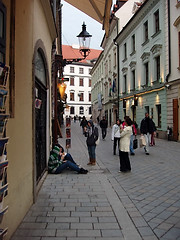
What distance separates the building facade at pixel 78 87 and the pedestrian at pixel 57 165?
197 feet

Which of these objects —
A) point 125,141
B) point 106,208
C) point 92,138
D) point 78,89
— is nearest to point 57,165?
point 92,138

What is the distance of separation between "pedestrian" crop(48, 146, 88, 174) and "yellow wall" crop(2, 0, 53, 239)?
2606mm

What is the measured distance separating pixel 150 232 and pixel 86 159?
6.65 m

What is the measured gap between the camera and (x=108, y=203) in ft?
15.6

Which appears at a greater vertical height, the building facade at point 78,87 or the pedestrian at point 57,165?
the building facade at point 78,87

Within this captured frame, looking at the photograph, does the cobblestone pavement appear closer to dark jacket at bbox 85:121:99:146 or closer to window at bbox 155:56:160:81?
dark jacket at bbox 85:121:99:146

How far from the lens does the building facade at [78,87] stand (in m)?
68.3

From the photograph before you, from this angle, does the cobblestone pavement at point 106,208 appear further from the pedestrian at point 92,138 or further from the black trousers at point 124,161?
the pedestrian at point 92,138

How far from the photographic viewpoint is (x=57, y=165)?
A: 289 inches

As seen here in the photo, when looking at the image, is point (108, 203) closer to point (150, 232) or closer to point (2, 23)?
point (150, 232)

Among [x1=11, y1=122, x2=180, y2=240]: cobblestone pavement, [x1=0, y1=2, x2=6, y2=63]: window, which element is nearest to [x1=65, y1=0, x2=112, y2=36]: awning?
[x1=0, y1=2, x2=6, y2=63]: window

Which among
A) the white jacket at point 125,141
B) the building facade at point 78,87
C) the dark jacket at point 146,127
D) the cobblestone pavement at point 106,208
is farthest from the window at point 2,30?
the building facade at point 78,87

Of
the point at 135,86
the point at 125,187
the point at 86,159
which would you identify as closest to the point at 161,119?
the point at 135,86

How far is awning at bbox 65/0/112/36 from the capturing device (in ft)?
16.4
